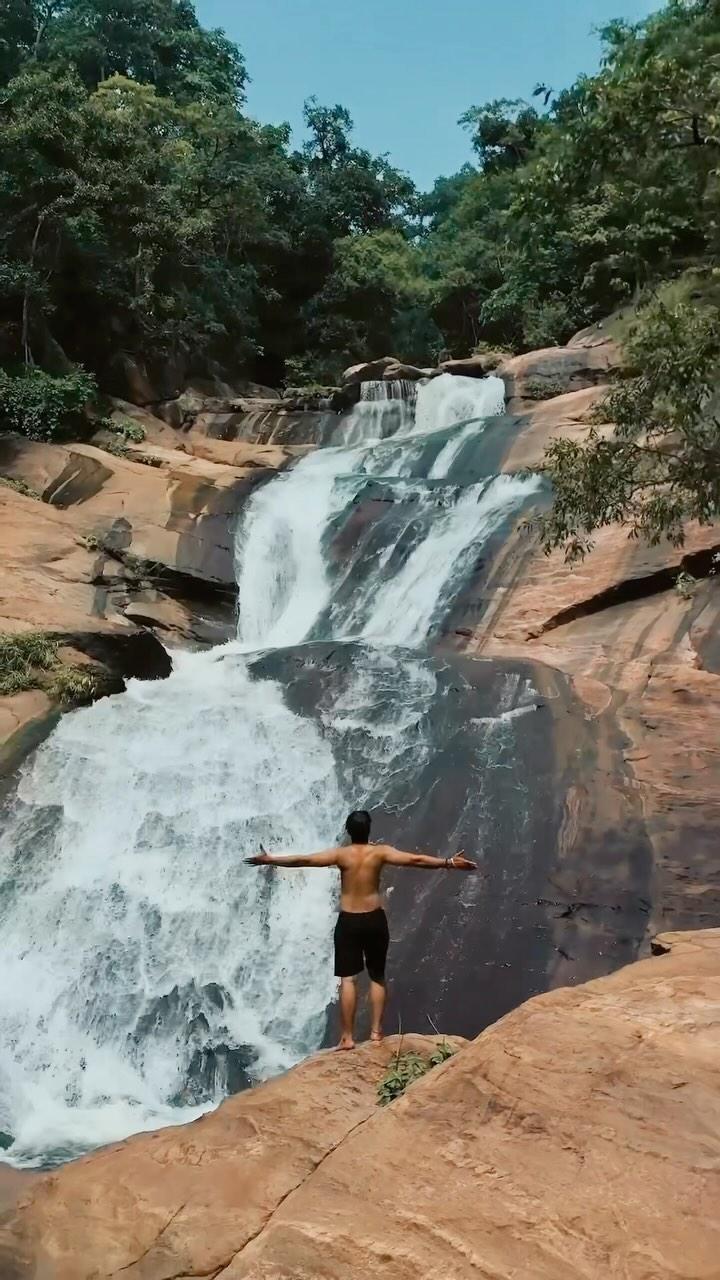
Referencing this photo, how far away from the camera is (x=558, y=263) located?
28.3 metres

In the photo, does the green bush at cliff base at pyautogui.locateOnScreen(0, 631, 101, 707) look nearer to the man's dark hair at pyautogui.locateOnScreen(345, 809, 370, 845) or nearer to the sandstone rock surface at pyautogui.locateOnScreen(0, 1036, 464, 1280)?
the man's dark hair at pyautogui.locateOnScreen(345, 809, 370, 845)

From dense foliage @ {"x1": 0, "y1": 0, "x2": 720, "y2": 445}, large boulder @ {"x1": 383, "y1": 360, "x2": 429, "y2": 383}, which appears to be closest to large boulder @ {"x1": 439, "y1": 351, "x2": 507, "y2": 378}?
large boulder @ {"x1": 383, "y1": 360, "x2": 429, "y2": 383}

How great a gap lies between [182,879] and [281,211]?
96.3 feet

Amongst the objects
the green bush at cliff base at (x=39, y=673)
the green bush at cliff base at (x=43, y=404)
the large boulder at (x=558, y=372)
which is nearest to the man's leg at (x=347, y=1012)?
the green bush at cliff base at (x=39, y=673)

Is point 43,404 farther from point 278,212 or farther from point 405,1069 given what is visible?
point 405,1069

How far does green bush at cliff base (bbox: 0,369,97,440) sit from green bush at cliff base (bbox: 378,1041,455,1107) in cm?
1797

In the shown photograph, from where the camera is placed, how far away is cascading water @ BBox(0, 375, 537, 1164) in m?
8.22

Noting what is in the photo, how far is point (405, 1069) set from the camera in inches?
188

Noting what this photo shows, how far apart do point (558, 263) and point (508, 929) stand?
82.1 ft

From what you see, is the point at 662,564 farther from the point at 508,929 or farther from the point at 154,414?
the point at 154,414

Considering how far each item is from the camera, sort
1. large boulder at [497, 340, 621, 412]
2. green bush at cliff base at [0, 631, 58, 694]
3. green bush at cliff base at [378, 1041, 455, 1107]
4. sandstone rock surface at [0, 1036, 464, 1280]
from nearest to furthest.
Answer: sandstone rock surface at [0, 1036, 464, 1280], green bush at cliff base at [378, 1041, 455, 1107], green bush at cliff base at [0, 631, 58, 694], large boulder at [497, 340, 621, 412]

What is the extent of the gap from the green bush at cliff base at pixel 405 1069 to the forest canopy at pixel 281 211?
8470 millimetres

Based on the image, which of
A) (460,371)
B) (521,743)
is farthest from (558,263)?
(521,743)

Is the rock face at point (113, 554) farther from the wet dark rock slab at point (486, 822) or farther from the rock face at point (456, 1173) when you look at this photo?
the rock face at point (456, 1173)
